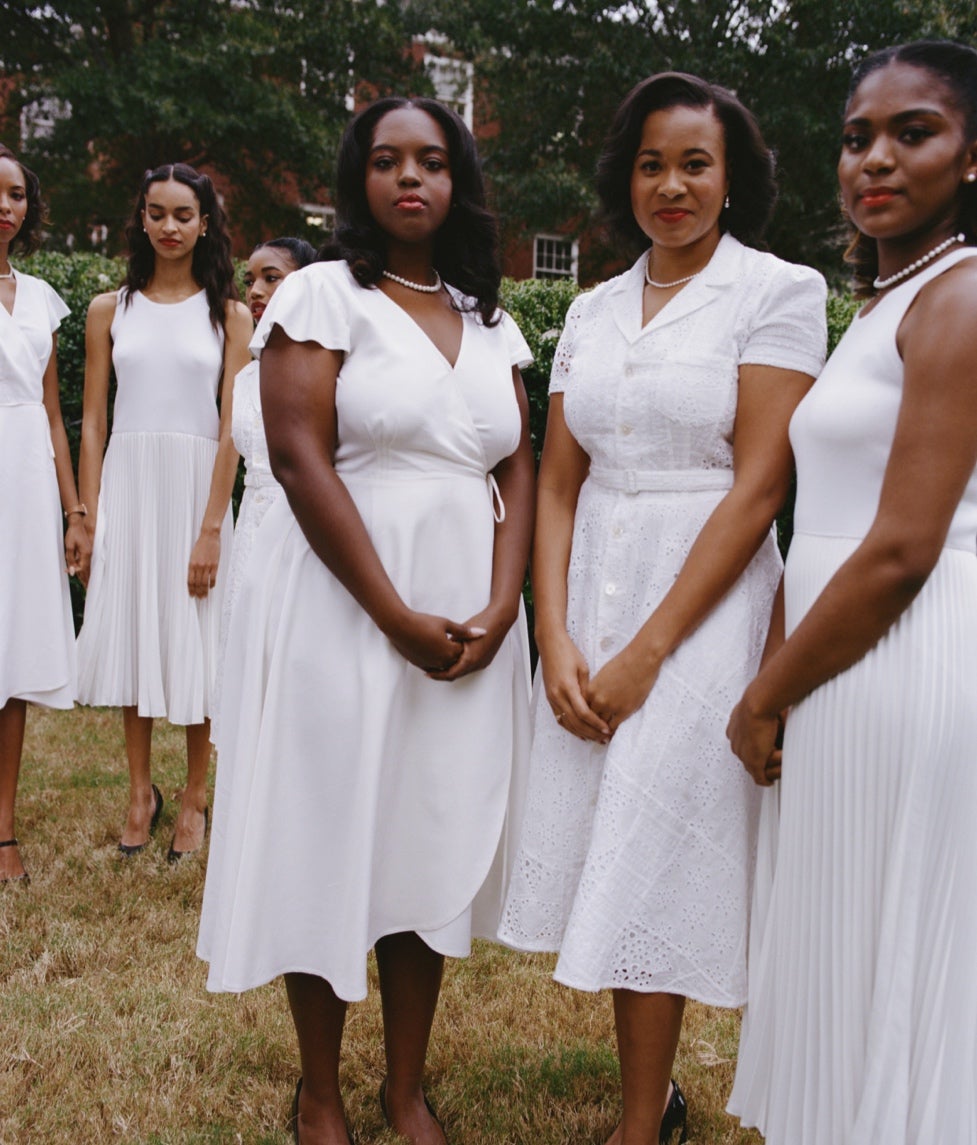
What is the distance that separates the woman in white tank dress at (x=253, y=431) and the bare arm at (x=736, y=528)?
6.75ft

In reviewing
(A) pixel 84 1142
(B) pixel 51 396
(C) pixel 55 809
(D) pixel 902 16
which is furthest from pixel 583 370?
(D) pixel 902 16

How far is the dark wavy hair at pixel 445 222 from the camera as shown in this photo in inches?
106

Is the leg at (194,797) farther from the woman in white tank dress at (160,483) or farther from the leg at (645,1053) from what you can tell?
the leg at (645,1053)

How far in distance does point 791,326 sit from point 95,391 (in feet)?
11.4

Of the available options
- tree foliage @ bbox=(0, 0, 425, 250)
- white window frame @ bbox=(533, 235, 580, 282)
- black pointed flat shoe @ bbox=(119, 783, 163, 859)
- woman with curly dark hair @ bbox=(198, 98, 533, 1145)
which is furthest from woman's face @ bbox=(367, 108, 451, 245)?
white window frame @ bbox=(533, 235, 580, 282)

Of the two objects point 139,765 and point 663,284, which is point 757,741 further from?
point 139,765

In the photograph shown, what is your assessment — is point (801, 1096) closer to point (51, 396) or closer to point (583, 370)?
point (583, 370)

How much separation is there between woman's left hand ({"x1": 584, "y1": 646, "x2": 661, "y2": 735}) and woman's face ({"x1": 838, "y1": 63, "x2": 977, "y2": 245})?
0.99m

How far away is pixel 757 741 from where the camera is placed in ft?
7.56

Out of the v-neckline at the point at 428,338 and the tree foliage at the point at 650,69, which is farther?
the tree foliage at the point at 650,69

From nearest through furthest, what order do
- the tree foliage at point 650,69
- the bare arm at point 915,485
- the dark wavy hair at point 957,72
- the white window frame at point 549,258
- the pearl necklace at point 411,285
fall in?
the bare arm at point 915,485
the dark wavy hair at point 957,72
the pearl necklace at point 411,285
the tree foliage at point 650,69
the white window frame at point 549,258

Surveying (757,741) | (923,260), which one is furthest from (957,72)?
(757,741)

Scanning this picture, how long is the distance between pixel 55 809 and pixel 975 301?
490 centimetres

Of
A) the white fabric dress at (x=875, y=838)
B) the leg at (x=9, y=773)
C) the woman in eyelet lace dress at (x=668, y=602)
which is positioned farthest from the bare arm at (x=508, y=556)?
the leg at (x=9, y=773)
